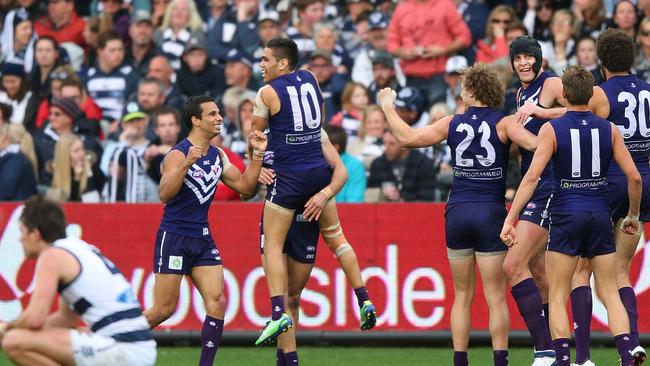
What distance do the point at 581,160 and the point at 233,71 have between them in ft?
26.0

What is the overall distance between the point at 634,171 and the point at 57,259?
4778 mm

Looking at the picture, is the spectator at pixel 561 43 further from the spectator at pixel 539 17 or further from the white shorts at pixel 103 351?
the white shorts at pixel 103 351

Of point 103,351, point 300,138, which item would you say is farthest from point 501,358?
point 103,351

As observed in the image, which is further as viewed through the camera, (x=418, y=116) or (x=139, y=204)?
(x=418, y=116)

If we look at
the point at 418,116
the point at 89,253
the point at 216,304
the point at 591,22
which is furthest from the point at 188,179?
the point at 591,22

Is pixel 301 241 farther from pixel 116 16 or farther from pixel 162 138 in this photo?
pixel 116 16

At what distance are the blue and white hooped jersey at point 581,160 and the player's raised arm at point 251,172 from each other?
8.11 feet

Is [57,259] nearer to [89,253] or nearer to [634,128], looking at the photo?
[89,253]

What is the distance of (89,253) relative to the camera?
9.21 meters

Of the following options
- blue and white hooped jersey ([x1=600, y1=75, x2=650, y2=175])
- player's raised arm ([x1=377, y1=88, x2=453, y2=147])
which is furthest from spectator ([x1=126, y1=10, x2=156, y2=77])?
blue and white hooped jersey ([x1=600, y1=75, x2=650, y2=175])

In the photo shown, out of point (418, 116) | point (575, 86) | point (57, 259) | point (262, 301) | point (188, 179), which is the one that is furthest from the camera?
point (418, 116)

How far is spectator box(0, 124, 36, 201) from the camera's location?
16062mm

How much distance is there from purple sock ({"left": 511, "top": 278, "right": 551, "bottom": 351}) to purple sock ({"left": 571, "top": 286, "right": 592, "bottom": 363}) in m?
0.30

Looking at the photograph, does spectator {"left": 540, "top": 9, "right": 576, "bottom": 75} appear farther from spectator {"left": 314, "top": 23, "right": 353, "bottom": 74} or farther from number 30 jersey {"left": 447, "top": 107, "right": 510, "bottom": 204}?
number 30 jersey {"left": 447, "top": 107, "right": 510, "bottom": 204}
